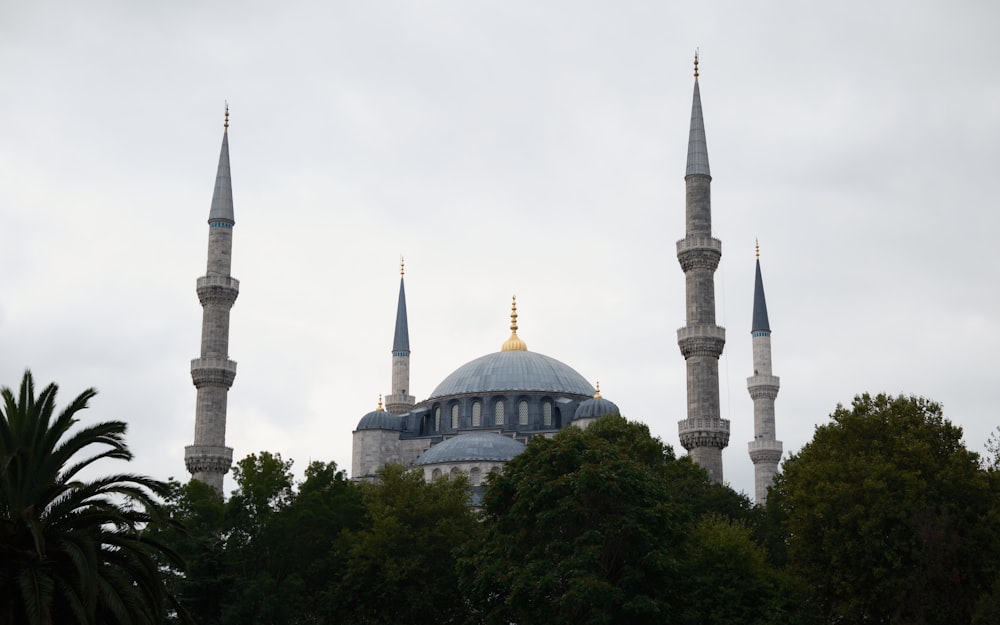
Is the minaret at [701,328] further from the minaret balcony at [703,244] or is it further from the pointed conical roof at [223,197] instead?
the pointed conical roof at [223,197]

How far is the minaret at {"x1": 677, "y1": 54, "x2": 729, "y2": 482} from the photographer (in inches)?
2012

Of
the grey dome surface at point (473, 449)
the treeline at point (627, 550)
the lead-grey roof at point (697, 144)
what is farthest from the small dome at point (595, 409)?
the treeline at point (627, 550)

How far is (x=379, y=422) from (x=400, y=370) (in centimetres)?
958

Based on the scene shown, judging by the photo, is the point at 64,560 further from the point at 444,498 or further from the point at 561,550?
the point at 444,498

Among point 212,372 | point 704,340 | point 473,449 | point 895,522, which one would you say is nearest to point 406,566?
point 895,522

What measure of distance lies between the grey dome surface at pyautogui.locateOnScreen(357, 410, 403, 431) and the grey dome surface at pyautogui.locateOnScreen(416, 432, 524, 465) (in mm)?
5135

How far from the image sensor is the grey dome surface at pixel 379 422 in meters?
70.6

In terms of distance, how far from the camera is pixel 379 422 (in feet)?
232

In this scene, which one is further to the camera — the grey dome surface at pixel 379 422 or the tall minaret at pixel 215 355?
the grey dome surface at pixel 379 422

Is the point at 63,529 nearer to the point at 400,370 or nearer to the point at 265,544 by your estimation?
the point at 265,544

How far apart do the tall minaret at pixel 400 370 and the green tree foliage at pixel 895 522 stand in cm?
4605

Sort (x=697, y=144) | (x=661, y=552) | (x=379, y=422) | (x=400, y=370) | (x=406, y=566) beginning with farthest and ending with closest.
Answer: (x=400, y=370) → (x=379, y=422) → (x=697, y=144) → (x=406, y=566) → (x=661, y=552)

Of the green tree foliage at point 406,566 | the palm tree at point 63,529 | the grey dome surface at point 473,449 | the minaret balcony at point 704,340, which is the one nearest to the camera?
the palm tree at point 63,529

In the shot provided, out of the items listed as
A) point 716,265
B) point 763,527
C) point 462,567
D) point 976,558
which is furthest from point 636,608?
point 716,265
